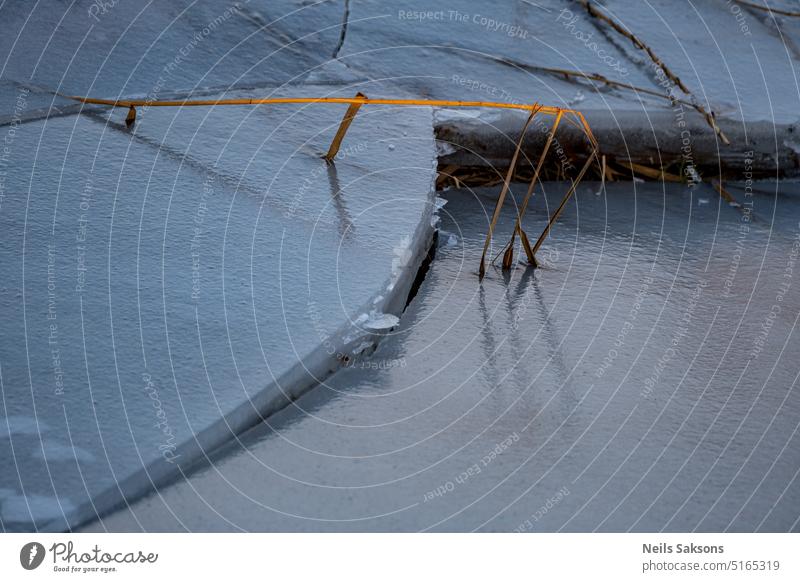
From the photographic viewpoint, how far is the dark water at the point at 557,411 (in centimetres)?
101

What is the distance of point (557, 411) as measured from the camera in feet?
3.79

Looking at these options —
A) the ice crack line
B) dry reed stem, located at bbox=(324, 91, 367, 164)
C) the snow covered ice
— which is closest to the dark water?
the snow covered ice

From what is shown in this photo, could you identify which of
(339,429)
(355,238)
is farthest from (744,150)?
(339,429)

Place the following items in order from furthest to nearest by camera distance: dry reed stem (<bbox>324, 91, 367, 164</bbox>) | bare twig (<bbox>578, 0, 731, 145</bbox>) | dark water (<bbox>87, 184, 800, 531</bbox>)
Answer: bare twig (<bbox>578, 0, 731, 145</bbox>)
dry reed stem (<bbox>324, 91, 367, 164</bbox>)
dark water (<bbox>87, 184, 800, 531</bbox>)

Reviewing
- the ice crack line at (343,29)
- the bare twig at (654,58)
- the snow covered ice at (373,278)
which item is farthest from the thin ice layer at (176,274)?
the bare twig at (654,58)

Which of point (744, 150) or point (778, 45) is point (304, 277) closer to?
point (744, 150)

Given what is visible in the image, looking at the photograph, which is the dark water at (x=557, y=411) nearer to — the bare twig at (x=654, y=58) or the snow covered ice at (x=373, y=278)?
the snow covered ice at (x=373, y=278)

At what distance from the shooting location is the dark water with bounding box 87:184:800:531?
39.6 inches

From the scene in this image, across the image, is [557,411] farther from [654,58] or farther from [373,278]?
[654,58]

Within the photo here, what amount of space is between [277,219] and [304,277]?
0.49ft

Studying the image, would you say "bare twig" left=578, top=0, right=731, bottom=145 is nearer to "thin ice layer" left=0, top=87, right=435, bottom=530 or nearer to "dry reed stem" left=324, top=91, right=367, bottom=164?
"thin ice layer" left=0, top=87, right=435, bottom=530

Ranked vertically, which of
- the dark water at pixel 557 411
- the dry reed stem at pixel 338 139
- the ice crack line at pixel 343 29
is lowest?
the dark water at pixel 557 411

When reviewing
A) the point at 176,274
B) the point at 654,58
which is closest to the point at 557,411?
the point at 176,274

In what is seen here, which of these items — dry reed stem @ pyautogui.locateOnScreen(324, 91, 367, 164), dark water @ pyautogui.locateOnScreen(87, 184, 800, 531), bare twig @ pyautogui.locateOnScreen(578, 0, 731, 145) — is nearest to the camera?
dark water @ pyautogui.locateOnScreen(87, 184, 800, 531)
